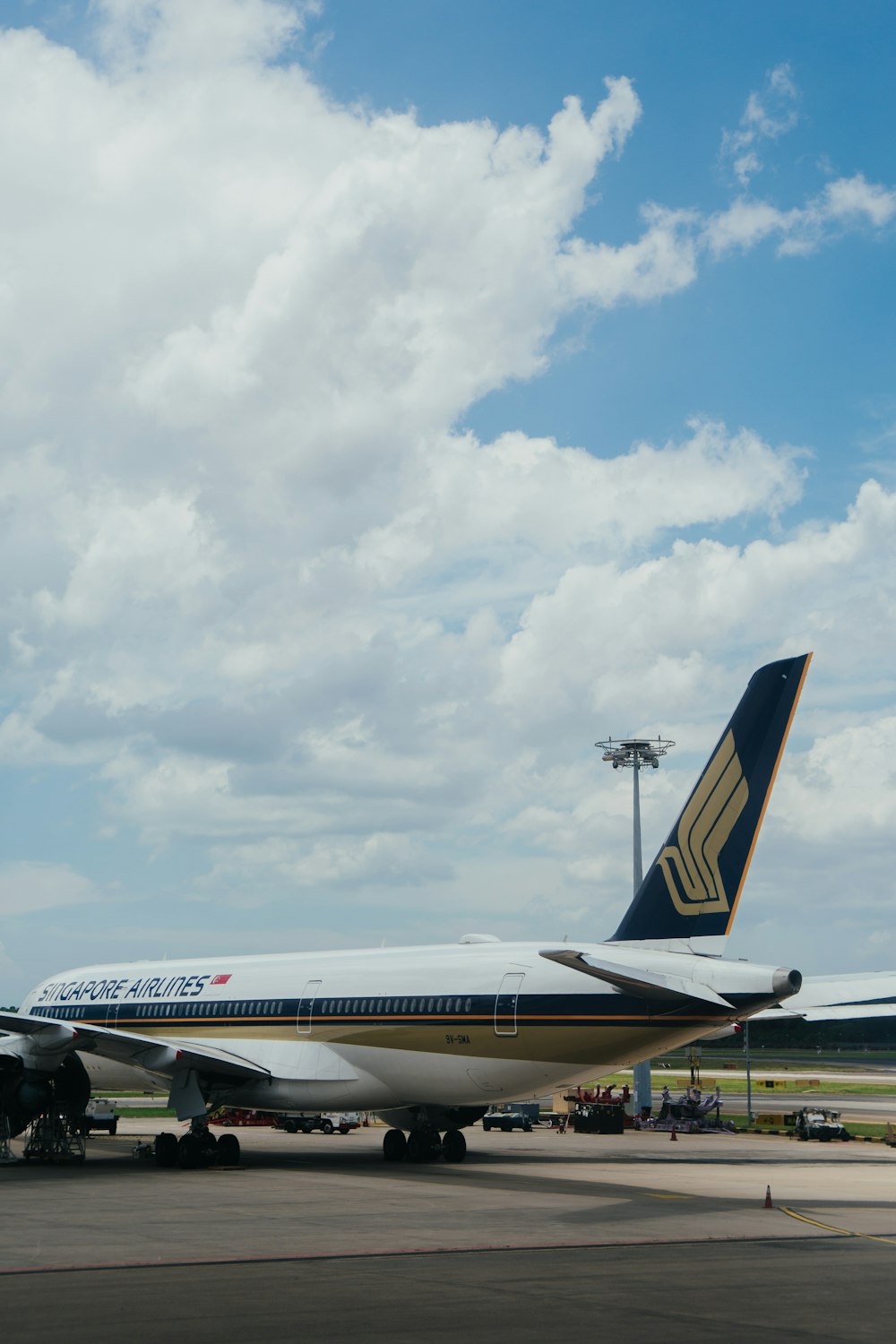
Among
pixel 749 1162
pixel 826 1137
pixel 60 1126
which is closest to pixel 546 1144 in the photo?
pixel 749 1162

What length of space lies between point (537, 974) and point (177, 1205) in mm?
8248

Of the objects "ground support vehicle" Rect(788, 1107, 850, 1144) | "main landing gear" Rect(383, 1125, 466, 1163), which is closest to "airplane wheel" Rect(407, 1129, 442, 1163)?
"main landing gear" Rect(383, 1125, 466, 1163)

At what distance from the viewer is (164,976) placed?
37.8 meters

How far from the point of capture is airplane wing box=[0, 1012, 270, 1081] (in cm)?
2952

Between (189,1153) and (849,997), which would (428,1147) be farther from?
(849,997)

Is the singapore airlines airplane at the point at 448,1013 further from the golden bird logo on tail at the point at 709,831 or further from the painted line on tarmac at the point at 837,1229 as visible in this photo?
the painted line on tarmac at the point at 837,1229

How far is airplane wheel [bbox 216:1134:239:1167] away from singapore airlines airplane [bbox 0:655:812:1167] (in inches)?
1.8

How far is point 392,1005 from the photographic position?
30375 mm

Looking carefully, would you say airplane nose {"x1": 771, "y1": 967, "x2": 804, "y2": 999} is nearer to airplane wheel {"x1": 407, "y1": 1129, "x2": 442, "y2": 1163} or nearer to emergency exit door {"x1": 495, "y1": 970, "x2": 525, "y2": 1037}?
emergency exit door {"x1": 495, "y1": 970, "x2": 525, "y2": 1037}

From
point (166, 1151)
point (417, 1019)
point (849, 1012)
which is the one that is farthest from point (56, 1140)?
point (849, 1012)

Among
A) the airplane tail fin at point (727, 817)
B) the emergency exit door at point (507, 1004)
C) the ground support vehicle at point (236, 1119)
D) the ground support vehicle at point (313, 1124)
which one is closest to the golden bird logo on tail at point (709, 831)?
the airplane tail fin at point (727, 817)

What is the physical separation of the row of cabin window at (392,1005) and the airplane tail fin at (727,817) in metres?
4.43

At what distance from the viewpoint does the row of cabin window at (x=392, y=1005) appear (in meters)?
28.9

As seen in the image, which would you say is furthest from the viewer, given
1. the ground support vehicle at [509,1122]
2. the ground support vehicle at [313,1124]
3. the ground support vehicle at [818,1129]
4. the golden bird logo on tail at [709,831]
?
the ground support vehicle at [509,1122]
